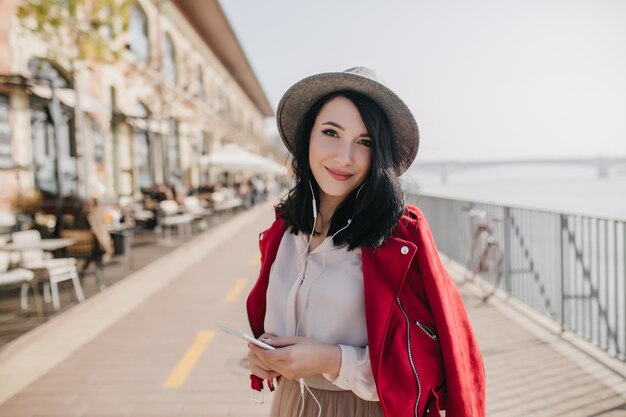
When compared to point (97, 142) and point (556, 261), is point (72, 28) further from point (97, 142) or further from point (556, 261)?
point (556, 261)

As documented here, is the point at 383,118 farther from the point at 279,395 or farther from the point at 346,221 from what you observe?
the point at 279,395

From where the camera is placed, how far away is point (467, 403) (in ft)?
4.42

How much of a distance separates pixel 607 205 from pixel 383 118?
34.7 feet

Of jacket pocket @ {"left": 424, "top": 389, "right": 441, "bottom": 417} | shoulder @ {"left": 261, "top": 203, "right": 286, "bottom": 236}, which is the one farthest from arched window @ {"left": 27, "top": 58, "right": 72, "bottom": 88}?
jacket pocket @ {"left": 424, "top": 389, "right": 441, "bottom": 417}

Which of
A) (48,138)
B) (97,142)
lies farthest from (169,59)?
(48,138)

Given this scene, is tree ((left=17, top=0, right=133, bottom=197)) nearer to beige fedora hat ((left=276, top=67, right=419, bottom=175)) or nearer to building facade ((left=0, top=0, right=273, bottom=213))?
building facade ((left=0, top=0, right=273, bottom=213))

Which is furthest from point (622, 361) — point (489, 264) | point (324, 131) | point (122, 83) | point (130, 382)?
point (122, 83)

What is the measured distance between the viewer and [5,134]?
33.0 ft

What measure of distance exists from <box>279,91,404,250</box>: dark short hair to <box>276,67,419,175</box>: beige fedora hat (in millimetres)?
26

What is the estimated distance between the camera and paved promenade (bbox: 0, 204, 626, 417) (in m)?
3.59

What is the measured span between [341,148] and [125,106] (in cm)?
1646

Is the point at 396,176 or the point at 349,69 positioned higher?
the point at 349,69

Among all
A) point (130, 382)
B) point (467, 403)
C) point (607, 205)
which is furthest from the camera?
point (607, 205)

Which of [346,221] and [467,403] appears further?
[346,221]
